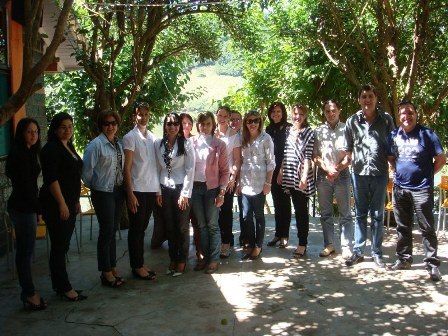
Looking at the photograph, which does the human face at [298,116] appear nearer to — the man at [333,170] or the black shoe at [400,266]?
the man at [333,170]

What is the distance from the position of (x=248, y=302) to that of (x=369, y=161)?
2.05 metres

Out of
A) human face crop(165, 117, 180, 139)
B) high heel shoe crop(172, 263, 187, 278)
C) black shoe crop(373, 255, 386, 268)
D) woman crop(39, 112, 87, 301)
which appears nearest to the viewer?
woman crop(39, 112, 87, 301)

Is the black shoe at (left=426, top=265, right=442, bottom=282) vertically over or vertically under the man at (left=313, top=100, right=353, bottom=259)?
under

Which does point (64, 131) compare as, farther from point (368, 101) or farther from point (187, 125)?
point (368, 101)

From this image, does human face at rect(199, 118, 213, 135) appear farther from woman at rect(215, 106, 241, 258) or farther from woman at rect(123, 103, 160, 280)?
woman at rect(123, 103, 160, 280)

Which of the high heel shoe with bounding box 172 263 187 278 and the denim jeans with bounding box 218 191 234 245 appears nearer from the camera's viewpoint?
the high heel shoe with bounding box 172 263 187 278

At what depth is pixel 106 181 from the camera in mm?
4344

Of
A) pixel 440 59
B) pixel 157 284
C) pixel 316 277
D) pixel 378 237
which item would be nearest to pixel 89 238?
pixel 157 284

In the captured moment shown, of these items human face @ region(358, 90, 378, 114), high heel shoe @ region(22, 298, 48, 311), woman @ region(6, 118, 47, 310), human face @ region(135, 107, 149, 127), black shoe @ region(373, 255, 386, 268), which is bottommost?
high heel shoe @ region(22, 298, 48, 311)

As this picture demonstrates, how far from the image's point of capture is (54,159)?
396 centimetres

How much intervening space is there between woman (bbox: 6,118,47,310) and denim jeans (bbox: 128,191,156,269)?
3.24 ft

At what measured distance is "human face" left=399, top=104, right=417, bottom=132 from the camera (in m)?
4.74

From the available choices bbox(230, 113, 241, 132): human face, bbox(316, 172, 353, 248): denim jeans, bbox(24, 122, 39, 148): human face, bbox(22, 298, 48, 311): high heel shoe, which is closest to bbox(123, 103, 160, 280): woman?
bbox(24, 122, 39, 148): human face

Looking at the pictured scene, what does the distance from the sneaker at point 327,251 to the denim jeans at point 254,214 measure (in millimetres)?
782
